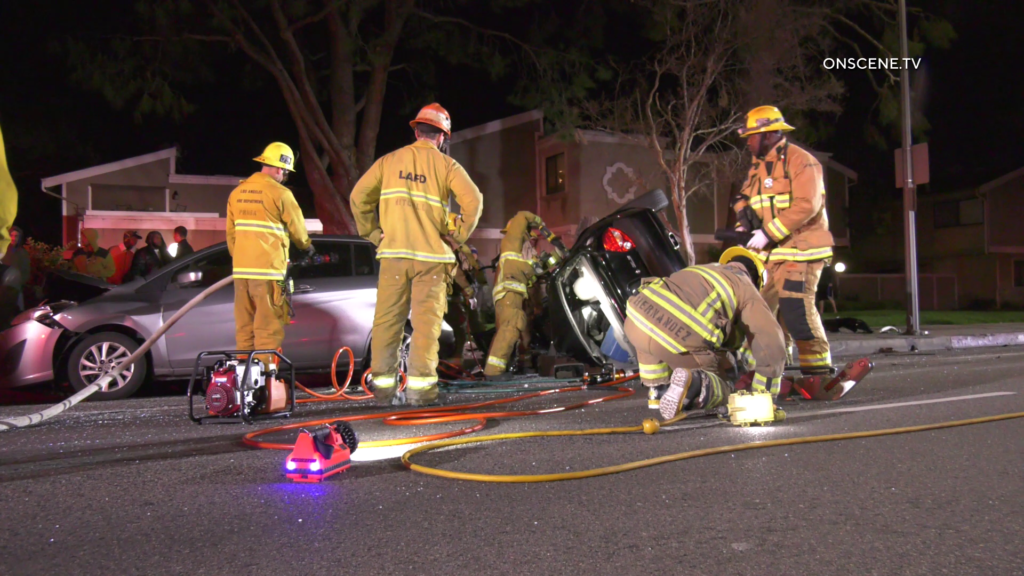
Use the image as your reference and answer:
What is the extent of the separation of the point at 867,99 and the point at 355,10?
2191 cm

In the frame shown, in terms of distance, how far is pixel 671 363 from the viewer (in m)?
4.67

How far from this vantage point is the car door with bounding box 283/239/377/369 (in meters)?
7.05

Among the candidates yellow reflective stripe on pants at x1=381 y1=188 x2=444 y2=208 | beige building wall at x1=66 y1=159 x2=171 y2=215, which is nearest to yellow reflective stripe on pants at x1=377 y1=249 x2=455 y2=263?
yellow reflective stripe on pants at x1=381 y1=188 x2=444 y2=208

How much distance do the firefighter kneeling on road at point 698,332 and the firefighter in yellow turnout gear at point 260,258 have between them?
2.48 meters

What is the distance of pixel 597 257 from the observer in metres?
6.68

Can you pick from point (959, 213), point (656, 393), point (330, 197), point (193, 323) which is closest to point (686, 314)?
point (656, 393)

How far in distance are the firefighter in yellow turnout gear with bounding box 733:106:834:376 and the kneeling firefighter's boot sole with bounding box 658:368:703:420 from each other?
165 cm

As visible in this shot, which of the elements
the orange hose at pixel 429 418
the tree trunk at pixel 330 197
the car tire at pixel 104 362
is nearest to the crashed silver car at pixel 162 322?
the car tire at pixel 104 362

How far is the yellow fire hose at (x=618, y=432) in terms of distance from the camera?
10.5ft

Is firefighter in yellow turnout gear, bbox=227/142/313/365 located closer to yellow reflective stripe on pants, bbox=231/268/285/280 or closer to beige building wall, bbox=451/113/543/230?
yellow reflective stripe on pants, bbox=231/268/285/280

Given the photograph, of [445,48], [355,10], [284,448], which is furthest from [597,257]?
[445,48]

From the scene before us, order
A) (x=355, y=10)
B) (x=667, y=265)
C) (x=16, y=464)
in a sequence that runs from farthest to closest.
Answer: (x=355, y=10), (x=667, y=265), (x=16, y=464)

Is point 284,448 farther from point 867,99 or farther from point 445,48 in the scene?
point 867,99

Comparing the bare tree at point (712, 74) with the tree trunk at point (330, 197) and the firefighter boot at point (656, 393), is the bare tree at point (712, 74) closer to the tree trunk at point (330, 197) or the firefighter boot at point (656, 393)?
the tree trunk at point (330, 197)
